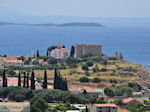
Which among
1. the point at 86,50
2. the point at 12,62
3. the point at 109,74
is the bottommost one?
the point at 109,74

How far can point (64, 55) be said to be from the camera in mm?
97500

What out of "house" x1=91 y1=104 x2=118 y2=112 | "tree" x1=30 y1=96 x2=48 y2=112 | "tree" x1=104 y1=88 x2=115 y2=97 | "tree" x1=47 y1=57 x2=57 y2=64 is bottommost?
"tree" x1=104 y1=88 x2=115 y2=97

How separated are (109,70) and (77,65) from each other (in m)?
4.79

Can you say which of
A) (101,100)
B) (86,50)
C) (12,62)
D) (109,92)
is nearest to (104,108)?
(101,100)

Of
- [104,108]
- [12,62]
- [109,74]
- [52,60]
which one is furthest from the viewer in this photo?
[52,60]

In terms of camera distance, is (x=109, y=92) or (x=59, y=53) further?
(x=59, y=53)

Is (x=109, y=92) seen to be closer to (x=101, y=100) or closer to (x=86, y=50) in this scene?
(x=101, y=100)

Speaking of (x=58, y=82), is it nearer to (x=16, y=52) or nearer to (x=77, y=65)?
(x=77, y=65)

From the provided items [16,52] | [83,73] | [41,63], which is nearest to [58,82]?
[83,73]

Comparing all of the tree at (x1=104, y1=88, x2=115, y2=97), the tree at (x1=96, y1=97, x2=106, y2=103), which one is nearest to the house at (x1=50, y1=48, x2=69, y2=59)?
the tree at (x1=104, y1=88, x2=115, y2=97)

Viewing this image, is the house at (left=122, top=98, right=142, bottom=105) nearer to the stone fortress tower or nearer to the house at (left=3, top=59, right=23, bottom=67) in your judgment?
the house at (left=3, top=59, right=23, bottom=67)

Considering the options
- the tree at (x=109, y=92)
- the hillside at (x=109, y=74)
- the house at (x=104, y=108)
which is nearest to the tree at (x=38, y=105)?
the house at (x=104, y=108)

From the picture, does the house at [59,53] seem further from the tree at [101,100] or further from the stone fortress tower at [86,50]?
the tree at [101,100]

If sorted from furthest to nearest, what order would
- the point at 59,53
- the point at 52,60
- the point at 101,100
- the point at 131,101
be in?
the point at 59,53 → the point at 52,60 → the point at 131,101 → the point at 101,100
